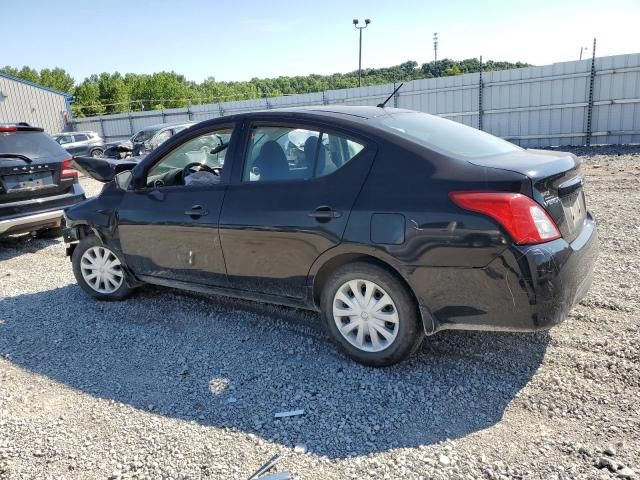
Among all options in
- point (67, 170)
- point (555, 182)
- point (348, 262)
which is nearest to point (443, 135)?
point (555, 182)

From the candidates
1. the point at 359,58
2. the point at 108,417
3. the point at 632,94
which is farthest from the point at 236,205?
the point at 359,58

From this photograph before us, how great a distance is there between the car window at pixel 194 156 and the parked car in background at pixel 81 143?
65.8 feet

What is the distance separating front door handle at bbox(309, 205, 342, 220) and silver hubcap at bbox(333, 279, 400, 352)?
441mm

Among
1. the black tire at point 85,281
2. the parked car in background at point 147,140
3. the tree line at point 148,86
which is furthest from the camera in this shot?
the tree line at point 148,86

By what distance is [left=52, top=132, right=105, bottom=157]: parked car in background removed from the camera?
23078mm

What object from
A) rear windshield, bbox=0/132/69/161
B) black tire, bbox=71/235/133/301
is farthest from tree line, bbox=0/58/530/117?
black tire, bbox=71/235/133/301

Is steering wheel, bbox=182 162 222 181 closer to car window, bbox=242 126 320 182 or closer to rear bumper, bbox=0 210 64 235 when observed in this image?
car window, bbox=242 126 320 182

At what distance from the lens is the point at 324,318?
3.62m

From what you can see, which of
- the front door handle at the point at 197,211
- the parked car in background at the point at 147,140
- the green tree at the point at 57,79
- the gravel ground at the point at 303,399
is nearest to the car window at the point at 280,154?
the front door handle at the point at 197,211

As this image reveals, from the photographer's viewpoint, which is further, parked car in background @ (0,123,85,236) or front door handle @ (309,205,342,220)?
parked car in background @ (0,123,85,236)

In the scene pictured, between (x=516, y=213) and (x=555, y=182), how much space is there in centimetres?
43

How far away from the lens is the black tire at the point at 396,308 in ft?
10.6

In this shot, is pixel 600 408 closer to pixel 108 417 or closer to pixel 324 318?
pixel 324 318

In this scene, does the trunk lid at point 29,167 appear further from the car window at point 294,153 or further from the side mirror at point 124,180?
the car window at point 294,153
